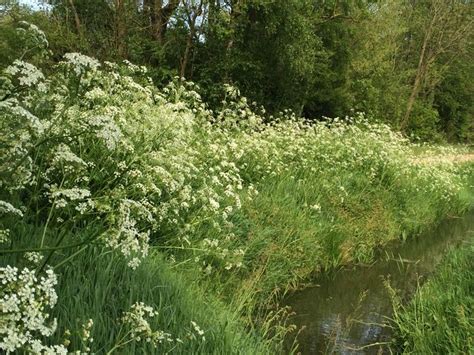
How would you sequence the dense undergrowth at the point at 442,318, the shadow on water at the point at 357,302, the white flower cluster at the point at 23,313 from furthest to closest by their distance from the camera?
1. the shadow on water at the point at 357,302
2. the dense undergrowth at the point at 442,318
3. the white flower cluster at the point at 23,313

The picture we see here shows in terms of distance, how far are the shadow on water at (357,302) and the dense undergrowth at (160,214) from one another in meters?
0.37

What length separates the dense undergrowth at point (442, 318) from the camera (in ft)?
17.3

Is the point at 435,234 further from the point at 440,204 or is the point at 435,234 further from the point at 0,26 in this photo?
the point at 0,26

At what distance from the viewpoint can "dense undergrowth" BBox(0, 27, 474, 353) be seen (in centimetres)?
293

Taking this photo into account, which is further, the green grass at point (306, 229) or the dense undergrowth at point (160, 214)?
the green grass at point (306, 229)

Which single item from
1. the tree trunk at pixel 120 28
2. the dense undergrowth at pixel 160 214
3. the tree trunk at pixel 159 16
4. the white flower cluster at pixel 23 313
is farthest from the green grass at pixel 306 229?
the tree trunk at pixel 159 16

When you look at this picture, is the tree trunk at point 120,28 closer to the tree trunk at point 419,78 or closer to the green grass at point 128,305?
the green grass at point 128,305

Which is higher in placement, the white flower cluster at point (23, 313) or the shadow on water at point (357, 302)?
the white flower cluster at point (23, 313)

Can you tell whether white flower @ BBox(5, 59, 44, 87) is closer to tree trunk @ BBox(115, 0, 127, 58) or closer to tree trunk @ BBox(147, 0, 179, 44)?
tree trunk @ BBox(115, 0, 127, 58)

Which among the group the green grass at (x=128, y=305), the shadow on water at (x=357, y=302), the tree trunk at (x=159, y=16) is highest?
the tree trunk at (x=159, y=16)

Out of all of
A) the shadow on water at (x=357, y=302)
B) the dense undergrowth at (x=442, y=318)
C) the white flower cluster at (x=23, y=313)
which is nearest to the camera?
the white flower cluster at (x=23, y=313)

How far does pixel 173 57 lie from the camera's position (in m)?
18.8

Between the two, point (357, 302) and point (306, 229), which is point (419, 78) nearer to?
point (306, 229)

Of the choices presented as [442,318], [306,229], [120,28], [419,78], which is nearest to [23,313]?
[442,318]
